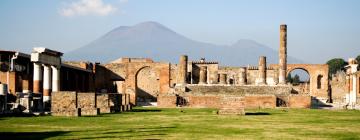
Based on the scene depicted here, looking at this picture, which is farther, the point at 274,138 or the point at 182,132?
the point at 182,132

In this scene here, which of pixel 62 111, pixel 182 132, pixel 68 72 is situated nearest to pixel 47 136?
pixel 182 132

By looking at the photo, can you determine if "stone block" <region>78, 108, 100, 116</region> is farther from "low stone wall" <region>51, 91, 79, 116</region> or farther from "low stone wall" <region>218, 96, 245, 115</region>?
"low stone wall" <region>218, 96, 245, 115</region>

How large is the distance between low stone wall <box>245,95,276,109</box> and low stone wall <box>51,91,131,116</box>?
45.6 feet

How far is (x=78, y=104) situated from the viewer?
24.6 meters

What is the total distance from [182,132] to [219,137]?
4.92 feet

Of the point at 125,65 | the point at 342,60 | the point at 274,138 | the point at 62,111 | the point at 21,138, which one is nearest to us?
the point at 21,138

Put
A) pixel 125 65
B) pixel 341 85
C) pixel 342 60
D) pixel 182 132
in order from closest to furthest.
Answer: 1. pixel 182 132
2. pixel 125 65
3. pixel 341 85
4. pixel 342 60

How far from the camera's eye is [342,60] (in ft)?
361

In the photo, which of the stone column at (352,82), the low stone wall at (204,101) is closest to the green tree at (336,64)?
the stone column at (352,82)

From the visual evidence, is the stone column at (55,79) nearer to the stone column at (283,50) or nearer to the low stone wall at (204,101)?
the low stone wall at (204,101)

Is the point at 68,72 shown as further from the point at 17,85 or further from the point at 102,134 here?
the point at 102,134

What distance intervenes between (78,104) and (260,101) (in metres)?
17.1

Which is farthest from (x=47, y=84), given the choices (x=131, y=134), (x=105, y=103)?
(x=131, y=134)

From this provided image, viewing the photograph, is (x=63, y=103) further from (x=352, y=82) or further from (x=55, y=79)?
(x=352, y=82)
